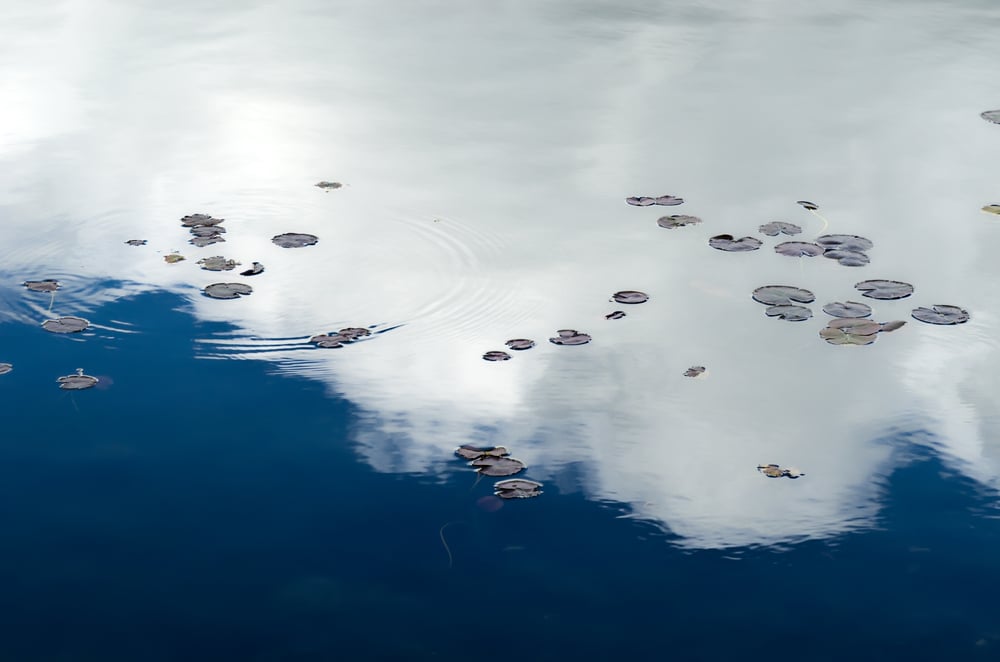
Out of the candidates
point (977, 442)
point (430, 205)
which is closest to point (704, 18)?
point (430, 205)

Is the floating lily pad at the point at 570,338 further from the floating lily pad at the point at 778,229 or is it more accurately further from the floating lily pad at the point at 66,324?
the floating lily pad at the point at 66,324

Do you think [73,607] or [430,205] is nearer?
[73,607]

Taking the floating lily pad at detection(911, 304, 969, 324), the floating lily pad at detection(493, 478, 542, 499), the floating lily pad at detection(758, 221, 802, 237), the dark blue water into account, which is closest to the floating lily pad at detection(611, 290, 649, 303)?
the floating lily pad at detection(758, 221, 802, 237)

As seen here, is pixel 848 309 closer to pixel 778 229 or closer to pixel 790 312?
pixel 790 312

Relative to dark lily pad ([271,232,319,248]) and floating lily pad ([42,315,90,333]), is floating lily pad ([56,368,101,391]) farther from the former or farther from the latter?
dark lily pad ([271,232,319,248])

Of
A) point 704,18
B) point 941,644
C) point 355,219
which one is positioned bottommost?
point 941,644

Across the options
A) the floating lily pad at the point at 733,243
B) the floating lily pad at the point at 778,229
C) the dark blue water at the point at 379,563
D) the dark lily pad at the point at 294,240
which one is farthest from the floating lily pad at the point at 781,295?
the dark lily pad at the point at 294,240

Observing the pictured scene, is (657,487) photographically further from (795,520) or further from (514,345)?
(514,345)
